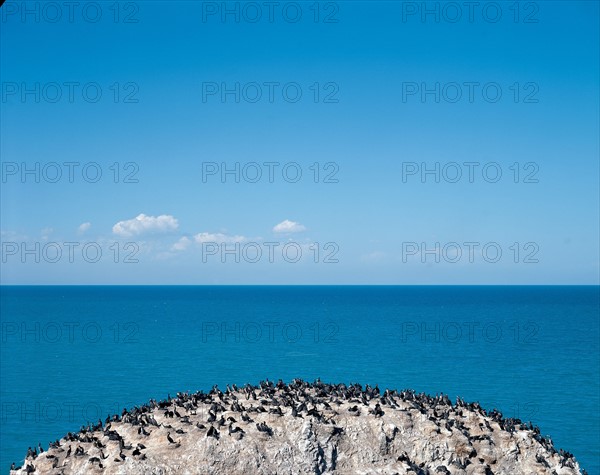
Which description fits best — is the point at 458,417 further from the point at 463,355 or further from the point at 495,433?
the point at 463,355

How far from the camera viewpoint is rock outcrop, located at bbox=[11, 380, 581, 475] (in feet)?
114

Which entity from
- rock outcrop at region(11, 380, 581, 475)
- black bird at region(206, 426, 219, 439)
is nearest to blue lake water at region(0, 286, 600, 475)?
rock outcrop at region(11, 380, 581, 475)

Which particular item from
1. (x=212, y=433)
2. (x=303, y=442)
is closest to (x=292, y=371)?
(x=303, y=442)

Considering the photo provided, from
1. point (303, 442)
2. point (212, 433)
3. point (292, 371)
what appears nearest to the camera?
point (212, 433)

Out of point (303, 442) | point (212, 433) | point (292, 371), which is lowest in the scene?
point (292, 371)

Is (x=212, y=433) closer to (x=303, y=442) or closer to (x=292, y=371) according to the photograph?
(x=303, y=442)

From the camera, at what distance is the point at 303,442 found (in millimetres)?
35656

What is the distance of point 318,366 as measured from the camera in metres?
142

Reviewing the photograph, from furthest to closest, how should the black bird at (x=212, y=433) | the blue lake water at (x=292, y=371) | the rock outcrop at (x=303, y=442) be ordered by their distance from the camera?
the blue lake water at (x=292, y=371), the black bird at (x=212, y=433), the rock outcrop at (x=303, y=442)

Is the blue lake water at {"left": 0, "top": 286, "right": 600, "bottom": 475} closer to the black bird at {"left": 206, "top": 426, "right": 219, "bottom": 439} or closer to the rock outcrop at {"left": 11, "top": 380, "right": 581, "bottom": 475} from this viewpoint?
the rock outcrop at {"left": 11, "top": 380, "right": 581, "bottom": 475}

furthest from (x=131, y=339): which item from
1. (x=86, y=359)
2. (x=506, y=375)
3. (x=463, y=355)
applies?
(x=506, y=375)

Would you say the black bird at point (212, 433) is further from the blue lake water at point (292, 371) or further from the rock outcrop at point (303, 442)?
the blue lake water at point (292, 371)

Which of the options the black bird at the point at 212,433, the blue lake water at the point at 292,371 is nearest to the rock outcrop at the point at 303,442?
the black bird at the point at 212,433

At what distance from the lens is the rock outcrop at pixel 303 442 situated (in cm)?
3466
